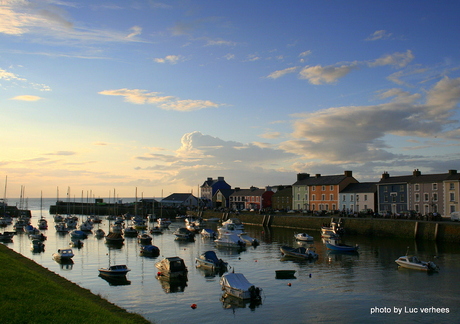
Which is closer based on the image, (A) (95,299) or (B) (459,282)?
(A) (95,299)

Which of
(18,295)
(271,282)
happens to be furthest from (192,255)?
(18,295)

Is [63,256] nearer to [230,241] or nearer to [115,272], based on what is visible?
[115,272]

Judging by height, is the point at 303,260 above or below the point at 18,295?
below

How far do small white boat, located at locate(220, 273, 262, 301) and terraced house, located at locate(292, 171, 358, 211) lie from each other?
241 ft

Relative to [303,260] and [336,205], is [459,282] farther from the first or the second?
[336,205]

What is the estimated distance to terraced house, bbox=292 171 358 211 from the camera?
104 m

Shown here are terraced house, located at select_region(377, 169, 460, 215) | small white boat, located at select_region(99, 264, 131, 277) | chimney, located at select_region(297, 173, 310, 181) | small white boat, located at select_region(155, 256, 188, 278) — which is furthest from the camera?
chimney, located at select_region(297, 173, 310, 181)

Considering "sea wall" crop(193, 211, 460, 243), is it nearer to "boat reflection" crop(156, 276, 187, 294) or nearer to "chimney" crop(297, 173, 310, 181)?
"chimney" crop(297, 173, 310, 181)

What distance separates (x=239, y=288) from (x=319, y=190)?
79.9m

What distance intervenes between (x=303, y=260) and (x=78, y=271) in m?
26.7

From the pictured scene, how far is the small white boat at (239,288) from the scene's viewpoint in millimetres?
31734

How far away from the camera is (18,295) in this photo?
66.0 feet

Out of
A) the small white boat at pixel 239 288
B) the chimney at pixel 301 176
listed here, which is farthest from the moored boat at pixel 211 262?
the chimney at pixel 301 176

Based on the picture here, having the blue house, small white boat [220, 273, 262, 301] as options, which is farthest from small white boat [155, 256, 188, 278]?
the blue house
